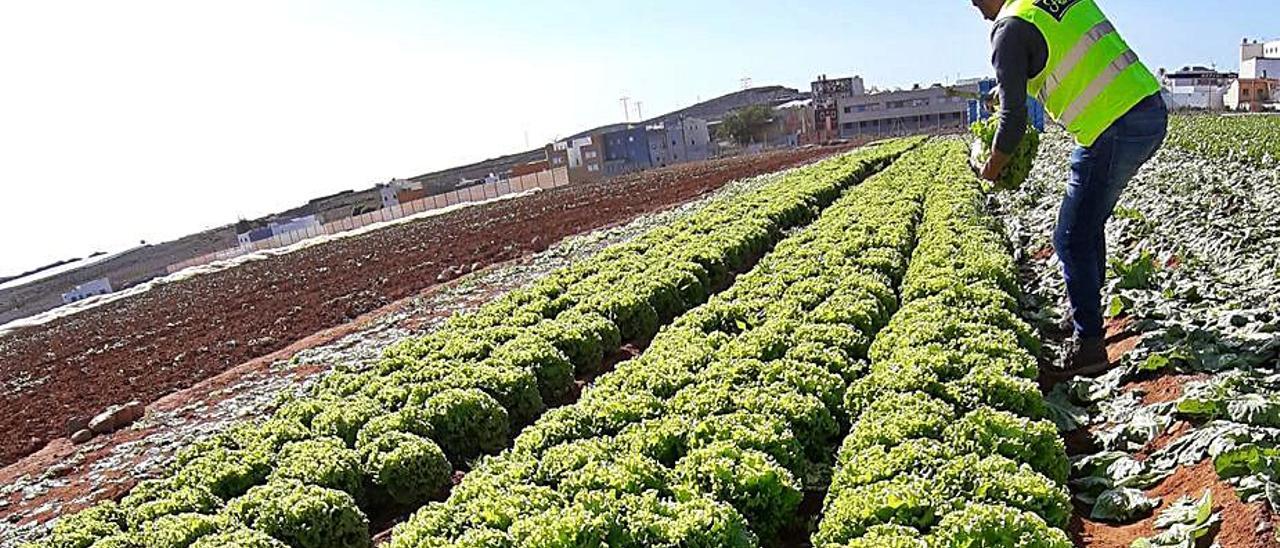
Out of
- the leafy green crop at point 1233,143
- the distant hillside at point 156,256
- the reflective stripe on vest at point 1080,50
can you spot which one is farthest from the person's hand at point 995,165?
the distant hillside at point 156,256

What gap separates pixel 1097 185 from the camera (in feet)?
18.9

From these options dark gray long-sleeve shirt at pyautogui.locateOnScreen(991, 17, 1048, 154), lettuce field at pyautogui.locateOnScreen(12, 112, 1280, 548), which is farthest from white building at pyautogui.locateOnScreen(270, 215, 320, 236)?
dark gray long-sleeve shirt at pyautogui.locateOnScreen(991, 17, 1048, 154)

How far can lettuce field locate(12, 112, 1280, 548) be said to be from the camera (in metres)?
4.59

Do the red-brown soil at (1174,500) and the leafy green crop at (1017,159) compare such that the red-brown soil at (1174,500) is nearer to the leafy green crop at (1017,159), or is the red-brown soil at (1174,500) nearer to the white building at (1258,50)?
the leafy green crop at (1017,159)

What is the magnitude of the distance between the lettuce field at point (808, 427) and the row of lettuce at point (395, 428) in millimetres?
24

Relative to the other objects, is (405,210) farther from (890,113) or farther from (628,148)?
(890,113)

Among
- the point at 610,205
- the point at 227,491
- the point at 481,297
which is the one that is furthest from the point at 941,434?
the point at 610,205

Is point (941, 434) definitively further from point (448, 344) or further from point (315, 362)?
point (315, 362)

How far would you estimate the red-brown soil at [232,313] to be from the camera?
15383 mm

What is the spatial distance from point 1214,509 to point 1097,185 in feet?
7.92

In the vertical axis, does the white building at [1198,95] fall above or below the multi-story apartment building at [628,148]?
below

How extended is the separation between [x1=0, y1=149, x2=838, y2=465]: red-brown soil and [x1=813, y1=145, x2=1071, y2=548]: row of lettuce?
12725 mm

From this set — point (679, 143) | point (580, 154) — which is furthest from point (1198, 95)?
point (580, 154)

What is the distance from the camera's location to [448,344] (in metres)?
10.0
